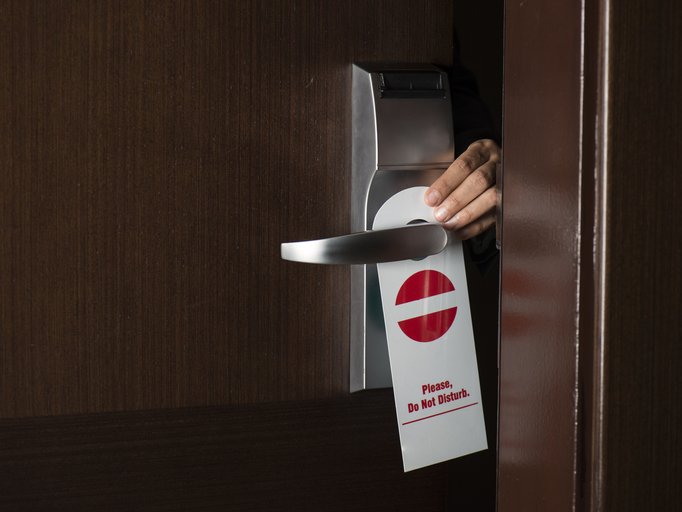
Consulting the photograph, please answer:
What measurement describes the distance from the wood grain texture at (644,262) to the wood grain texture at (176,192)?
1.55ft

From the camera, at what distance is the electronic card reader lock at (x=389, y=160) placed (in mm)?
799

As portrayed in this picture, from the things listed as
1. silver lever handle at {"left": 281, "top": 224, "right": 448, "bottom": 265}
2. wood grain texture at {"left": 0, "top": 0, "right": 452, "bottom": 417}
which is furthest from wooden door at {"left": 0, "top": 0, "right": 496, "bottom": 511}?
silver lever handle at {"left": 281, "top": 224, "right": 448, "bottom": 265}

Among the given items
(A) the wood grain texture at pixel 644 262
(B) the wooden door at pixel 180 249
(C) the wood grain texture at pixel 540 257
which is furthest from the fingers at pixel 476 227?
(A) the wood grain texture at pixel 644 262

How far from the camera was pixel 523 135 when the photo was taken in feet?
1.60

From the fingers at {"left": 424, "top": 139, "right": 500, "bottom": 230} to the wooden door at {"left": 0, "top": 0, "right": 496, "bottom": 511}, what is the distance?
118 mm

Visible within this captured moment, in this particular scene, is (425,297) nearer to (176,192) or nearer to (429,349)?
(429,349)

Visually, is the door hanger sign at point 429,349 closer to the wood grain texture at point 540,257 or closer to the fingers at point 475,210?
the fingers at point 475,210

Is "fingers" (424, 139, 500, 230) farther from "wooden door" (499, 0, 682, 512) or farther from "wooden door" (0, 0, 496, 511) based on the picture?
"wooden door" (499, 0, 682, 512)

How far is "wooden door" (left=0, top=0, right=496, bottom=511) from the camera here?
2.55 ft

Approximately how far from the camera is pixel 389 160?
0.80m

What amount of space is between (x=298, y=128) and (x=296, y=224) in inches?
4.1

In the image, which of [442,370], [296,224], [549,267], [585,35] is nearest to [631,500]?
[549,267]

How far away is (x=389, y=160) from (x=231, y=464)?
38cm

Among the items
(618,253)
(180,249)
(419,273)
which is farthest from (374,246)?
(618,253)
